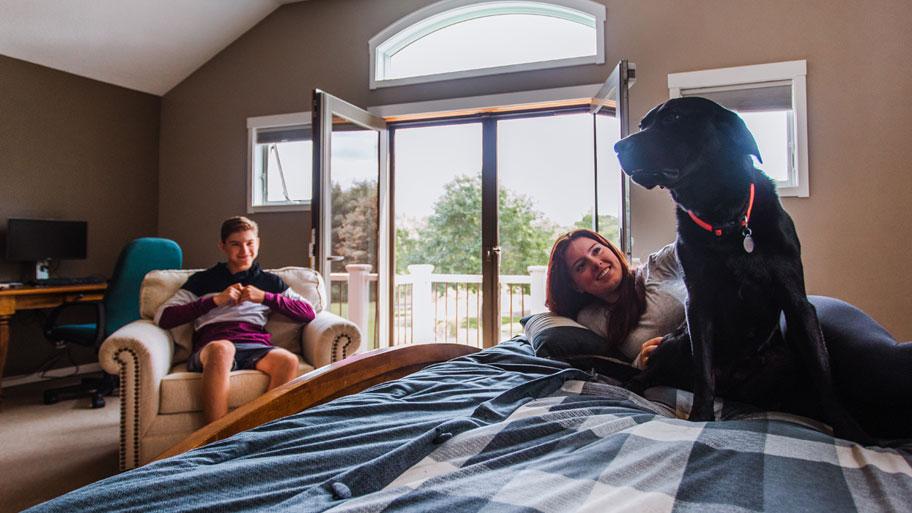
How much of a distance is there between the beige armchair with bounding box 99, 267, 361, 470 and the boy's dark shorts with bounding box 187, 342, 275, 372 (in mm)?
49

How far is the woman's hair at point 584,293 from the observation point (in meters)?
1.55

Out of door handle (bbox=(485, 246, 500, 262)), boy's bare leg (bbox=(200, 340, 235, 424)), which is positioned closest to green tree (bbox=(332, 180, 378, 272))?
door handle (bbox=(485, 246, 500, 262))

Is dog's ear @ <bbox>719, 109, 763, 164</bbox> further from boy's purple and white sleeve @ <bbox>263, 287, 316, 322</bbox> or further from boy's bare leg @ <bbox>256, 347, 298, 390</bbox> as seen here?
boy's purple and white sleeve @ <bbox>263, 287, 316, 322</bbox>

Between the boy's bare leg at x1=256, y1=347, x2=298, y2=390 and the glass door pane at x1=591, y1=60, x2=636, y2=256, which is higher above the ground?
the glass door pane at x1=591, y1=60, x2=636, y2=256

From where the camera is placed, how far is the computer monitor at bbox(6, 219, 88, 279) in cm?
388

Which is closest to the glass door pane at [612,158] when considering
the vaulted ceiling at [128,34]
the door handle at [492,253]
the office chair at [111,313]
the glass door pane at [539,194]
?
the door handle at [492,253]

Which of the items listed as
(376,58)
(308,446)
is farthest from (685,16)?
(308,446)

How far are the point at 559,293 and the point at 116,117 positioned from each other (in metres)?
4.73

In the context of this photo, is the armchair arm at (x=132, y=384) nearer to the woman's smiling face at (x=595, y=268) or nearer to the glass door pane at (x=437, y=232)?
the woman's smiling face at (x=595, y=268)

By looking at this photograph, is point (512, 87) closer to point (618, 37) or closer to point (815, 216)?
point (618, 37)

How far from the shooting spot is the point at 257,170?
15.0ft

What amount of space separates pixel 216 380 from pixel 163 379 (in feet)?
0.87

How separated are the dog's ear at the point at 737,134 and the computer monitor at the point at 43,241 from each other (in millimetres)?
4706

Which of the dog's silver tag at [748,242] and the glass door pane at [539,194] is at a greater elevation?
the glass door pane at [539,194]
